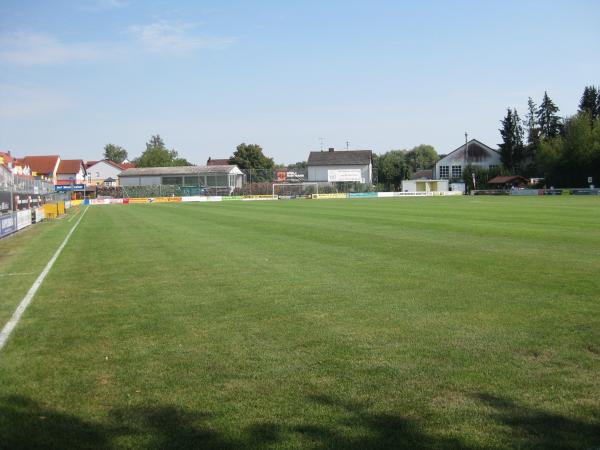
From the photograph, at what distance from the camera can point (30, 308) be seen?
27.3 ft

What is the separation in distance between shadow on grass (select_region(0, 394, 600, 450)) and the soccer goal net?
74639 mm

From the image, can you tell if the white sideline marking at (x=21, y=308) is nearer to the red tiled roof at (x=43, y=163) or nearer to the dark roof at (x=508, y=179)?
the dark roof at (x=508, y=179)

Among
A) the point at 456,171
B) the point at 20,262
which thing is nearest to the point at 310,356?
the point at 20,262

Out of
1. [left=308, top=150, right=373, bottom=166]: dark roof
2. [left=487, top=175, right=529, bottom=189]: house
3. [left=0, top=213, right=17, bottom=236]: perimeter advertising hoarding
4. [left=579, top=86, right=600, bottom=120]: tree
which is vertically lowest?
[left=0, top=213, right=17, bottom=236]: perimeter advertising hoarding

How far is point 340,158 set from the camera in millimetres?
106000

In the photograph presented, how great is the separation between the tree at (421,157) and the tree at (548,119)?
159 feet

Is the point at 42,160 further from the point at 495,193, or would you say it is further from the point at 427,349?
the point at 427,349

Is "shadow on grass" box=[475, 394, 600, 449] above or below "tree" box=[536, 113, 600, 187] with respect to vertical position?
below

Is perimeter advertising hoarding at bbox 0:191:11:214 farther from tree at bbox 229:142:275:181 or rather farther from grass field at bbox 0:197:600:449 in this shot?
tree at bbox 229:142:275:181

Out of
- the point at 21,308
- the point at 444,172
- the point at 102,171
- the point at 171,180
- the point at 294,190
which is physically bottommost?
the point at 21,308

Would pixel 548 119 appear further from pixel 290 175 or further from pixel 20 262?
pixel 20 262

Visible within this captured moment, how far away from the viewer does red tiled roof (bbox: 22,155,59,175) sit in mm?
101125

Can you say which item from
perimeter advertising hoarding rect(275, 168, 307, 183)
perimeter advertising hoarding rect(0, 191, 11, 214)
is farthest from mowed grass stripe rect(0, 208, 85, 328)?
perimeter advertising hoarding rect(275, 168, 307, 183)

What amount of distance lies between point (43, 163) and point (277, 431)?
110655 millimetres
